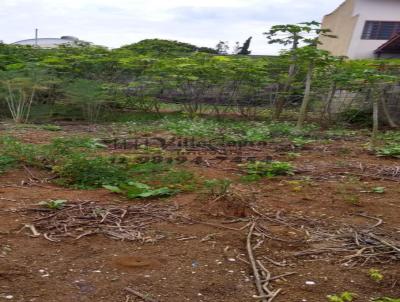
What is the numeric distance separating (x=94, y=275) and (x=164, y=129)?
22.4ft

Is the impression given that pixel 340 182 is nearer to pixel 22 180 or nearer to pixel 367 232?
pixel 367 232

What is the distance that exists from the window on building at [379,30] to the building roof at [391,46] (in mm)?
1088

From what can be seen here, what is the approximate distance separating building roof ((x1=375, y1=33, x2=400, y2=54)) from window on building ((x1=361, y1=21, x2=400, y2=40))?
1088 millimetres

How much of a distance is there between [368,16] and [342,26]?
153cm

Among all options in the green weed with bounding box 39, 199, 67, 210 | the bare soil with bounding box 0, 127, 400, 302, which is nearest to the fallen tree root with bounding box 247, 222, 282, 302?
the bare soil with bounding box 0, 127, 400, 302

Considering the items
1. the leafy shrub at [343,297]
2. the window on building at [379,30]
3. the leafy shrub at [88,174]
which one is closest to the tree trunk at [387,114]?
the leafy shrub at [88,174]

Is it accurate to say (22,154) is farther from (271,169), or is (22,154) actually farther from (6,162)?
(271,169)

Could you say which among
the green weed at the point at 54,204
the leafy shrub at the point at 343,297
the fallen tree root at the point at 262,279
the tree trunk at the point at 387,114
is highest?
the tree trunk at the point at 387,114

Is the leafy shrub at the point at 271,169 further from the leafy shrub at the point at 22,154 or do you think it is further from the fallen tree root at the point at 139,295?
the fallen tree root at the point at 139,295

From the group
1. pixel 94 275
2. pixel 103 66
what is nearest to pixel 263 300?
pixel 94 275

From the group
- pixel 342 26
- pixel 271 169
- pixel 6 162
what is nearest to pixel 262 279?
pixel 271 169

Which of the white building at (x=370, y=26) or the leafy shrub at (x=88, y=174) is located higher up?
the white building at (x=370, y=26)

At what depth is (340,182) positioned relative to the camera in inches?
201

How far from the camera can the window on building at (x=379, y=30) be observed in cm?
1984
